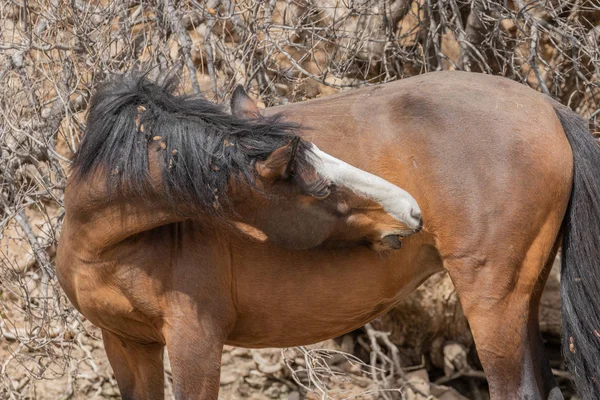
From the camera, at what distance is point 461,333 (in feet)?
19.2

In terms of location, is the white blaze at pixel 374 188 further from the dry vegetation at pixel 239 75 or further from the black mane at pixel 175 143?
the dry vegetation at pixel 239 75

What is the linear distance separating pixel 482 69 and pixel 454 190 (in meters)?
2.29

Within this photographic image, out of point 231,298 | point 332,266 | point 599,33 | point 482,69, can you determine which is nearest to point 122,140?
point 231,298

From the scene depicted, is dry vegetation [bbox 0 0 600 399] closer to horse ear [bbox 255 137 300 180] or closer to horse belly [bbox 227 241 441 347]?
horse belly [bbox 227 241 441 347]

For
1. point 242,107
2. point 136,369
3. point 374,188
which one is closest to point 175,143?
point 242,107

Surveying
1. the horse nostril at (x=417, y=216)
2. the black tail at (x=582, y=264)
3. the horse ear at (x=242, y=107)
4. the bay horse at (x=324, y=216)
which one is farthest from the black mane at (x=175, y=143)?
the black tail at (x=582, y=264)

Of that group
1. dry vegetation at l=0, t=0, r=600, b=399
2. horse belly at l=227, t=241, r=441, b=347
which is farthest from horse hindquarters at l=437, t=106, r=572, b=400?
dry vegetation at l=0, t=0, r=600, b=399

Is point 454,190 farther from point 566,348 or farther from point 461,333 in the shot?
point 461,333

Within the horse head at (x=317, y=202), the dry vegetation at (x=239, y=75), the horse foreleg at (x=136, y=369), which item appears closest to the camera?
the horse head at (x=317, y=202)

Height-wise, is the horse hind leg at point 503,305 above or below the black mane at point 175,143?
below

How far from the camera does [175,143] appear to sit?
9.52 ft

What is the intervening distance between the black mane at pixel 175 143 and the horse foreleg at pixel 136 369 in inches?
35.0

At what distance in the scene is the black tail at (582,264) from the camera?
3.27m

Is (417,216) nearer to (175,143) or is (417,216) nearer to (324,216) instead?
(324,216)
